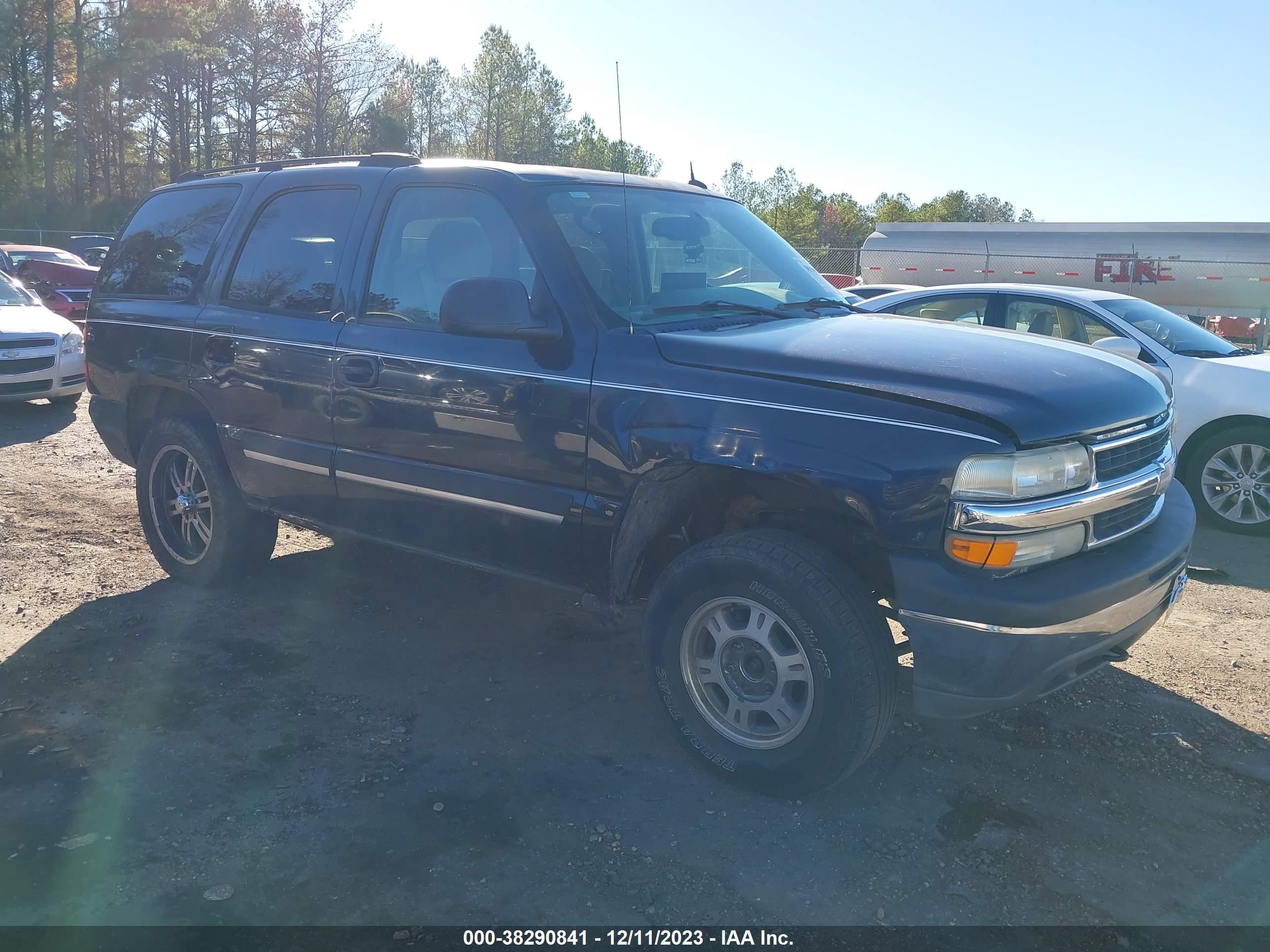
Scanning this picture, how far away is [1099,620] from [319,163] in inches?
157

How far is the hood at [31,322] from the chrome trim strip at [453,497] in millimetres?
7757

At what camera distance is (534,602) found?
5391mm

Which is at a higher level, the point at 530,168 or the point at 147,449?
the point at 530,168

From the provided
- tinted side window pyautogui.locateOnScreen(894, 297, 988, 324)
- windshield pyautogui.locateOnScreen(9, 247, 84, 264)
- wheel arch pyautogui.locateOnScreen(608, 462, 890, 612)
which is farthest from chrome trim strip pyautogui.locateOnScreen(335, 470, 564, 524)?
windshield pyautogui.locateOnScreen(9, 247, 84, 264)

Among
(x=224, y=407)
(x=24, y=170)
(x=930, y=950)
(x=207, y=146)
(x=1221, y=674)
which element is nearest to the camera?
(x=930, y=950)

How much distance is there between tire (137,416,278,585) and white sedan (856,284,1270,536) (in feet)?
14.3

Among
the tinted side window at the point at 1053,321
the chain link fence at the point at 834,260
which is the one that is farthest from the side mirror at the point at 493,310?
the chain link fence at the point at 834,260

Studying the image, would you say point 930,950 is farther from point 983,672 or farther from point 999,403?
point 999,403

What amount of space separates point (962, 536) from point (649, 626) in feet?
3.87

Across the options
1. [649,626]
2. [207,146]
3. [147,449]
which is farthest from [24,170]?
[649,626]

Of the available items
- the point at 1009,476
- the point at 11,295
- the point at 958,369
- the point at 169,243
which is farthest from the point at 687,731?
the point at 11,295

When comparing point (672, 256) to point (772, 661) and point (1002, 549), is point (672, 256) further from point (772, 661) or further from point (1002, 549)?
point (1002, 549)

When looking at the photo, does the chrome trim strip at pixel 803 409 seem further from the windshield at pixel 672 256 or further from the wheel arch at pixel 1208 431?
the wheel arch at pixel 1208 431

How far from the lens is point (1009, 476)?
2975mm
